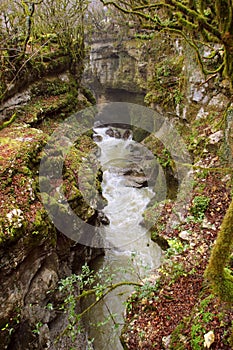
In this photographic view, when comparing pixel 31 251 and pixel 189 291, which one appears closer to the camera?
pixel 189 291

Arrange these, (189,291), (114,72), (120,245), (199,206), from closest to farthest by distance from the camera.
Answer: (189,291) → (199,206) → (120,245) → (114,72)

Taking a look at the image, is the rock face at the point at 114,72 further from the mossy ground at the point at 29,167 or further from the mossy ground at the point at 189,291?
the mossy ground at the point at 189,291

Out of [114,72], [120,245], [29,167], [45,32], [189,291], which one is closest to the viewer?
[189,291]

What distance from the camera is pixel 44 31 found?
11.8 meters

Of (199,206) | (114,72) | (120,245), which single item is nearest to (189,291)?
(199,206)

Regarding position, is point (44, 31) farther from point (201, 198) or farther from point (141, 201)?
point (201, 198)

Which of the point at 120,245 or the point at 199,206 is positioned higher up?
the point at 199,206

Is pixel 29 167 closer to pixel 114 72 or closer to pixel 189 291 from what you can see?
pixel 189 291

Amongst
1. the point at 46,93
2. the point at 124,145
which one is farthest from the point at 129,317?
the point at 124,145

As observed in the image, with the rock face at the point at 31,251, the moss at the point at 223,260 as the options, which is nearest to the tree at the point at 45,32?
the rock face at the point at 31,251

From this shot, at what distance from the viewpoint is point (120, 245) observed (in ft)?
29.8

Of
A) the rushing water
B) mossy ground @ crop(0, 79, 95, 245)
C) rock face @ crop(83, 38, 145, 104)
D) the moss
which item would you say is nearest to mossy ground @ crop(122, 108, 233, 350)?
the moss

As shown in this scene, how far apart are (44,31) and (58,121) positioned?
5.09 meters

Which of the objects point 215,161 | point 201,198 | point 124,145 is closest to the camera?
point 201,198
